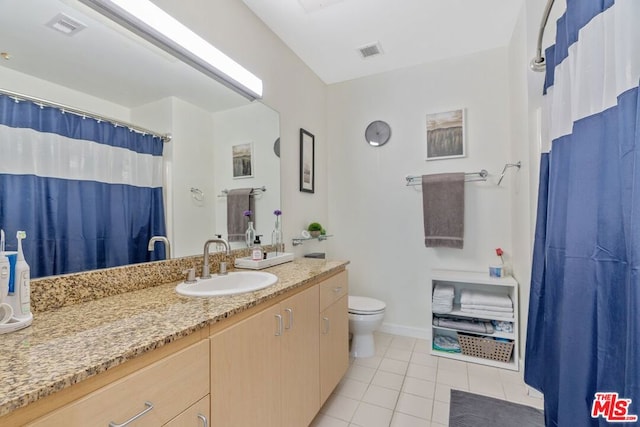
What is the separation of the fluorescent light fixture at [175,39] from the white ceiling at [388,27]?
1.79ft

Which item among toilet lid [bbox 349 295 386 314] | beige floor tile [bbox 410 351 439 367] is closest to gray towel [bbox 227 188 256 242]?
toilet lid [bbox 349 295 386 314]

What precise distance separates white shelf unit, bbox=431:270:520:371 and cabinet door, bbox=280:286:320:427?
1.27 metres

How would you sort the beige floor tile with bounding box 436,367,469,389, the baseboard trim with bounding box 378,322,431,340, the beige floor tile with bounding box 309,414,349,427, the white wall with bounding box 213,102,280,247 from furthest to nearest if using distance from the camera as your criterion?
the baseboard trim with bounding box 378,322,431,340
the beige floor tile with bounding box 436,367,469,389
the white wall with bounding box 213,102,280,247
the beige floor tile with bounding box 309,414,349,427

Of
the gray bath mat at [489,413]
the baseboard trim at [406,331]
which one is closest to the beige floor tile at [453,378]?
the gray bath mat at [489,413]

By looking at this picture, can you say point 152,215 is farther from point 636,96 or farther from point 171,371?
point 636,96

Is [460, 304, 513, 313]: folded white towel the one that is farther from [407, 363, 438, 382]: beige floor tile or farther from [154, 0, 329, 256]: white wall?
[154, 0, 329, 256]: white wall

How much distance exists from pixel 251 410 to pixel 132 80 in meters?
1.39

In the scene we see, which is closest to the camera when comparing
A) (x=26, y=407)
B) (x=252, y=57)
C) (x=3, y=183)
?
(x=26, y=407)

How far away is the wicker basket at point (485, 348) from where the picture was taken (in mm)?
→ 2039

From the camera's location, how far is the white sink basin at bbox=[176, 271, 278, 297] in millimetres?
1207

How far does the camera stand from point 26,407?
1.56 feet

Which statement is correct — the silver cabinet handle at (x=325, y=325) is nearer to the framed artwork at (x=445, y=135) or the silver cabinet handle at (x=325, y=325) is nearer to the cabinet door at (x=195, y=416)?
the cabinet door at (x=195, y=416)

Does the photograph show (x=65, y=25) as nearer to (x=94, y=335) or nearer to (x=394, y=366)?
(x=94, y=335)

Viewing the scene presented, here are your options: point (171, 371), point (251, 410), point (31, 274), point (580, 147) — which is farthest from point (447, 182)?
point (31, 274)
